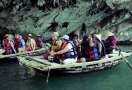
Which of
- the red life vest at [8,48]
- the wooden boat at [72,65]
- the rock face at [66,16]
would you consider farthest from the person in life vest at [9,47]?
the wooden boat at [72,65]

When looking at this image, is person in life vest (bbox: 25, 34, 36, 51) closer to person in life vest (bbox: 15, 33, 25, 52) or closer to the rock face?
person in life vest (bbox: 15, 33, 25, 52)

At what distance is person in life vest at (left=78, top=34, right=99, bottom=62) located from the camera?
1004 cm

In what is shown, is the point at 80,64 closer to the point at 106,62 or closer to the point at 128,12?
the point at 106,62

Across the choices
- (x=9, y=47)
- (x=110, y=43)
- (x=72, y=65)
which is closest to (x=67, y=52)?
(x=72, y=65)

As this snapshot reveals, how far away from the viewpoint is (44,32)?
67.3 ft

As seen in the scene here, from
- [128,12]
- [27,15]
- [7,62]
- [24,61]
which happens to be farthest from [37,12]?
[24,61]

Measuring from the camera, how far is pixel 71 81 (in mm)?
9445

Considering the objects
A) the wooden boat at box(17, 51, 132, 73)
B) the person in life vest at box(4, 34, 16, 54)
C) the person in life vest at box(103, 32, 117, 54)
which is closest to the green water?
the wooden boat at box(17, 51, 132, 73)

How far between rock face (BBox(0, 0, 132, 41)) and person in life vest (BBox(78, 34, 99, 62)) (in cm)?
658

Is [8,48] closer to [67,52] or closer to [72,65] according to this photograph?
[67,52]

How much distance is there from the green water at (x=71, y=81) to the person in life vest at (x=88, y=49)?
599mm

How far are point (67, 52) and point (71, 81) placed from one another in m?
1.01

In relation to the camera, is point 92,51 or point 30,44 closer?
point 92,51

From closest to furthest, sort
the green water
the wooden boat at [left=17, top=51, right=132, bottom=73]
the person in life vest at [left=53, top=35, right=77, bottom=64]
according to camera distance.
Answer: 1. the green water
2. the wooden boat at [left=17, top=51, right=132, bottom=73]
3. the person in life vest at [left=53, top=35, right=77, bottom=64]
